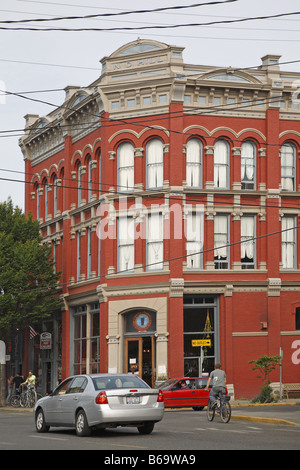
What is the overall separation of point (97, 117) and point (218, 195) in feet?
24.0

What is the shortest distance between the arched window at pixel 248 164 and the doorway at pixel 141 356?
8.79 m

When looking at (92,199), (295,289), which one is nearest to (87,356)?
(92,199)

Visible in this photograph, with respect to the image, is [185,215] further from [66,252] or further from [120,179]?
[66,252]

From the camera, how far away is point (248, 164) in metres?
42.5

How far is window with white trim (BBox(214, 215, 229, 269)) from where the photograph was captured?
4150cm

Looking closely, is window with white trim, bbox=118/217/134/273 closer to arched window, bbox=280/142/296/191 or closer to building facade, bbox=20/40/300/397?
building facade, bbox=20/40/300/397

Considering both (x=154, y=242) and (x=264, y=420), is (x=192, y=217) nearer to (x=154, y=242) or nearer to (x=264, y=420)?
(x=154, y=242)

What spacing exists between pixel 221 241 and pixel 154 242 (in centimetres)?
322

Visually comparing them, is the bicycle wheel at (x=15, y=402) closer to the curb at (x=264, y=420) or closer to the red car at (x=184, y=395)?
the red car at (x=184, y=395)

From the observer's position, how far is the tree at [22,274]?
4381cm

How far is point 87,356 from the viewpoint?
44.0m

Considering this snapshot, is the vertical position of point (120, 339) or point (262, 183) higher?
point (262, 183)

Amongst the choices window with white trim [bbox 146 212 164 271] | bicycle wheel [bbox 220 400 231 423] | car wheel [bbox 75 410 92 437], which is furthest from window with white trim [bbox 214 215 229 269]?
car wheel [bbox 75 410 92 437]

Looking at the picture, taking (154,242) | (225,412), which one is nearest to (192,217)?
(154,242)
